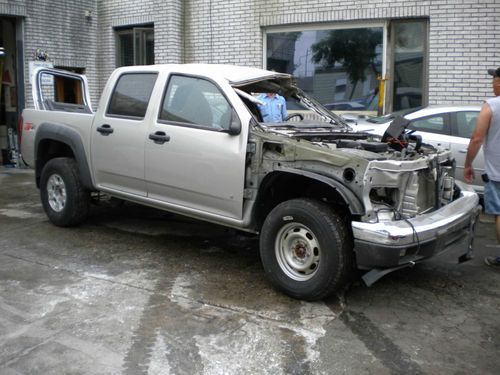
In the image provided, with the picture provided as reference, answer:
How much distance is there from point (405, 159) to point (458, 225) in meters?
0.70

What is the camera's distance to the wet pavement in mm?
3457

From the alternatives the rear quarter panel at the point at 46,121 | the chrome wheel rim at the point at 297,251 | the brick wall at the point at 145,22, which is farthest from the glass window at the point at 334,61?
the chrome wheel rim at the point at 297,251

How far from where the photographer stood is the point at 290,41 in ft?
33.5

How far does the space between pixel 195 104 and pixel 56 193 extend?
248cm

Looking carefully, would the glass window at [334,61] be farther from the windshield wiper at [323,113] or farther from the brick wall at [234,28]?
the windshield wiper at [323,113]

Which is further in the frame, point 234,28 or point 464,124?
point 234,28

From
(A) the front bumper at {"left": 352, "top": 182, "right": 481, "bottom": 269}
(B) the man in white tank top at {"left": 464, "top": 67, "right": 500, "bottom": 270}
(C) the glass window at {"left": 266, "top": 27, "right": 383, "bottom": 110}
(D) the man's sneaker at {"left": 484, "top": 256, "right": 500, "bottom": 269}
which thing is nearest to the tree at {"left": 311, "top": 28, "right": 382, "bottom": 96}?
(C) the glass window at {"left": 266, "top": 27, "right": 383, "bottom": 110}

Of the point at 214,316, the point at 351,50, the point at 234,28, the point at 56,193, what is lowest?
the point at 214,316

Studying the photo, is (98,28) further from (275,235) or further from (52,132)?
(275,235)

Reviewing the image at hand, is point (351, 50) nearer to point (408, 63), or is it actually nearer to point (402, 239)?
point (408, 63)

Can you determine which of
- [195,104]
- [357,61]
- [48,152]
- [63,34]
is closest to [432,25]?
[357,61]

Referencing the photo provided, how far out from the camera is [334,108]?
32.7ft

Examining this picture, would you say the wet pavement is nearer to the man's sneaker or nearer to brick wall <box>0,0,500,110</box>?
the man's sneaker

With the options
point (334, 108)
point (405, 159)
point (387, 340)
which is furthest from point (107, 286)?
point (334, 108)
